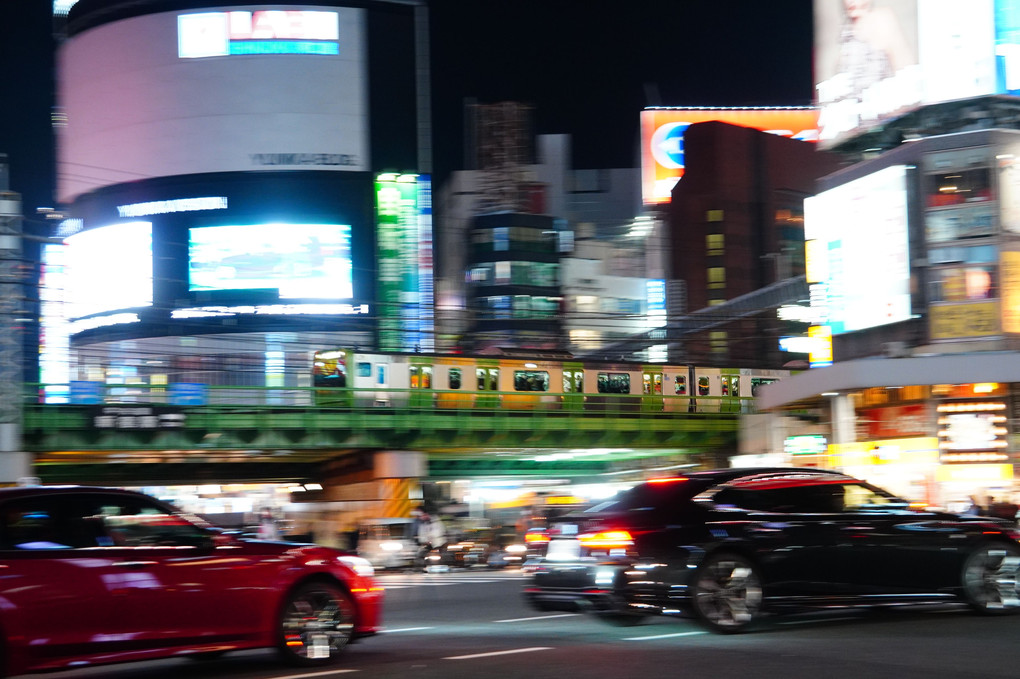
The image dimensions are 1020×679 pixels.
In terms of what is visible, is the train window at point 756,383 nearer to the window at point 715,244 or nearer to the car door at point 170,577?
the car door at point 170,577

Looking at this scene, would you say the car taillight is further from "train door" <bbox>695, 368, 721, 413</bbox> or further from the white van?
"train door" <bbox>695, 368, 721, 413</bbox>

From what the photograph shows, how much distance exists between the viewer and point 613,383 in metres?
46.2

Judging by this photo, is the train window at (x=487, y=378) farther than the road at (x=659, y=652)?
Yes

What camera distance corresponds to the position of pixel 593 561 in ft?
35.3

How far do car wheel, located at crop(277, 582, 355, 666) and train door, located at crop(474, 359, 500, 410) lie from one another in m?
32.7

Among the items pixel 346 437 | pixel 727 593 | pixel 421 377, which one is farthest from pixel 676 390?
pixel 727 593

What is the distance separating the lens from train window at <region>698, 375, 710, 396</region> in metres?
48.6

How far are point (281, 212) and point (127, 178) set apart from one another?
10870mm

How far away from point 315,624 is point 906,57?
30.2 m

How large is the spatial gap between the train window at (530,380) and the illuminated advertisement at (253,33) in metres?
48.1

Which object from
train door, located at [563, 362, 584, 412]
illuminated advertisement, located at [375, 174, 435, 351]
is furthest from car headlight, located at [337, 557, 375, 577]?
illuminated advertisement, located at [375, 174, 435, 351]

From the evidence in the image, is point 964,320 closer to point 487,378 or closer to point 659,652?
point 487,378

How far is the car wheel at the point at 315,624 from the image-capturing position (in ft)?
31.1

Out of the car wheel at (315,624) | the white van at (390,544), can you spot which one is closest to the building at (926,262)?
the white van at (390,544)
